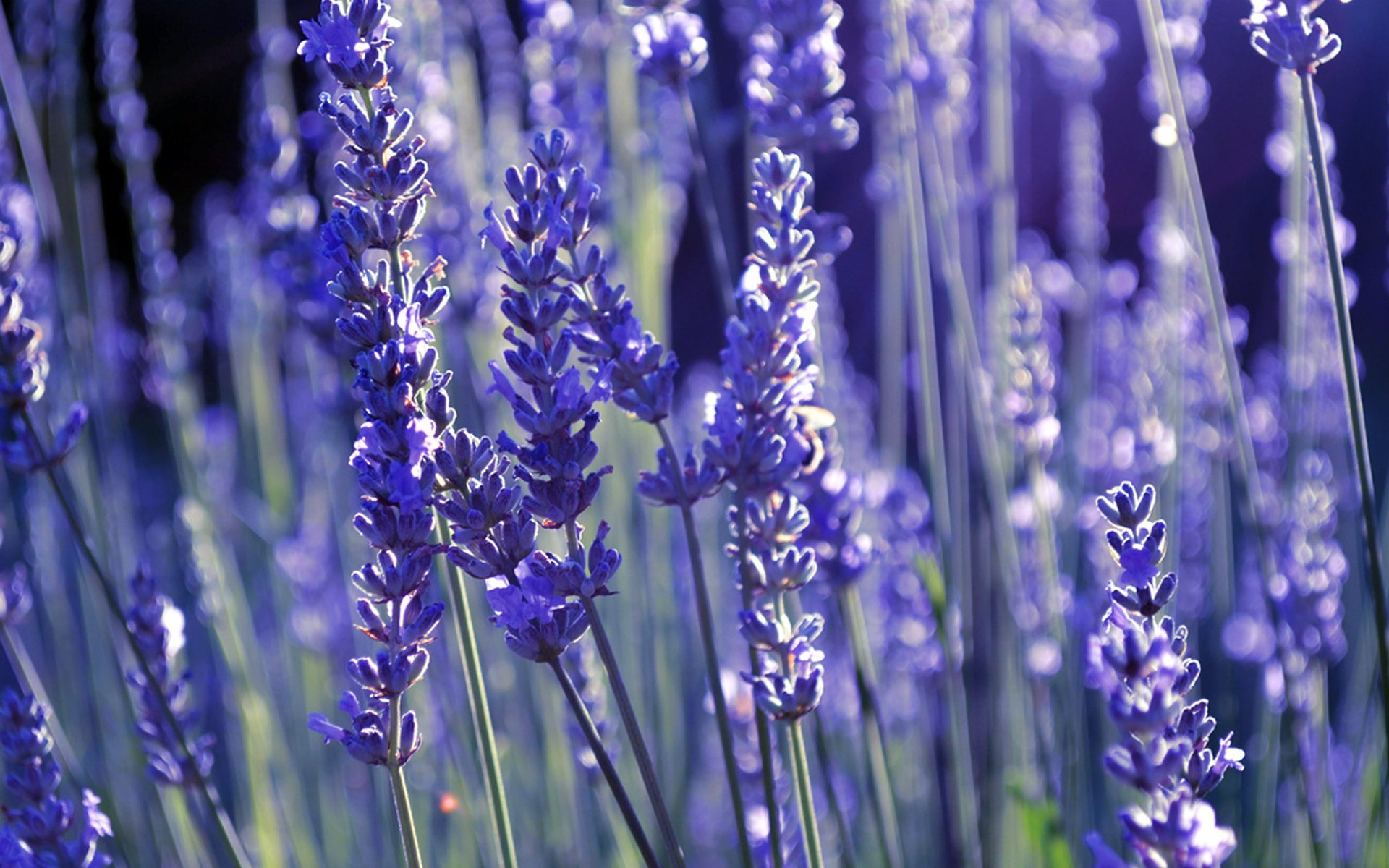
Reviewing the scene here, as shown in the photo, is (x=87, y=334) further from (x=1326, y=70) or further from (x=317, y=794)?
(x=1326, y=70)

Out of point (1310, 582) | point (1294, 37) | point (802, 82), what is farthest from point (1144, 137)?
point (1294, 37)

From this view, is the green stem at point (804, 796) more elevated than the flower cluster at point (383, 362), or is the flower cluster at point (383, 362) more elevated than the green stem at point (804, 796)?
the flower cluster at point (383, 362)

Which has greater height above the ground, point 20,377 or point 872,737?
point 20,377

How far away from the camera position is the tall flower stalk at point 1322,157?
798 millimetres

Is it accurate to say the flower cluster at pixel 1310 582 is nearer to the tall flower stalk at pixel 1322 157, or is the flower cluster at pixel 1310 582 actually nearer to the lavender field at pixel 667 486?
the lavender field at pixel 667 486

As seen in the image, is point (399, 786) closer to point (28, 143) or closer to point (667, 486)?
point (667, 486)

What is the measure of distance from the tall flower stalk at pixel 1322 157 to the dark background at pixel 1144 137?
229 cm

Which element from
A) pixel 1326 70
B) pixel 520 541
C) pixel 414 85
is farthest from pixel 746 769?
pixel 1326 70

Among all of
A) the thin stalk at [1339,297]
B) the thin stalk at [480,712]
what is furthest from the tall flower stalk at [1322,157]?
the thin stalk at [480,712]

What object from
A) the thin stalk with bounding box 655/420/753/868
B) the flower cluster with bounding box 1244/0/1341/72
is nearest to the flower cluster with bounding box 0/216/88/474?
the thin stalk with bounding box 655/420/753/868

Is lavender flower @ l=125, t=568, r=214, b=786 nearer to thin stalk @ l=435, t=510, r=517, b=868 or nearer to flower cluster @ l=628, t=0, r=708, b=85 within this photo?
thin stalk @ l=435, t=510, r=517, b=868

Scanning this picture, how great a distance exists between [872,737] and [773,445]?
0.47 metres

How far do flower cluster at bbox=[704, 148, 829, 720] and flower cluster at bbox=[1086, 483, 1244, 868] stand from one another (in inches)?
8.5

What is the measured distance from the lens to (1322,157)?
2.62ft
